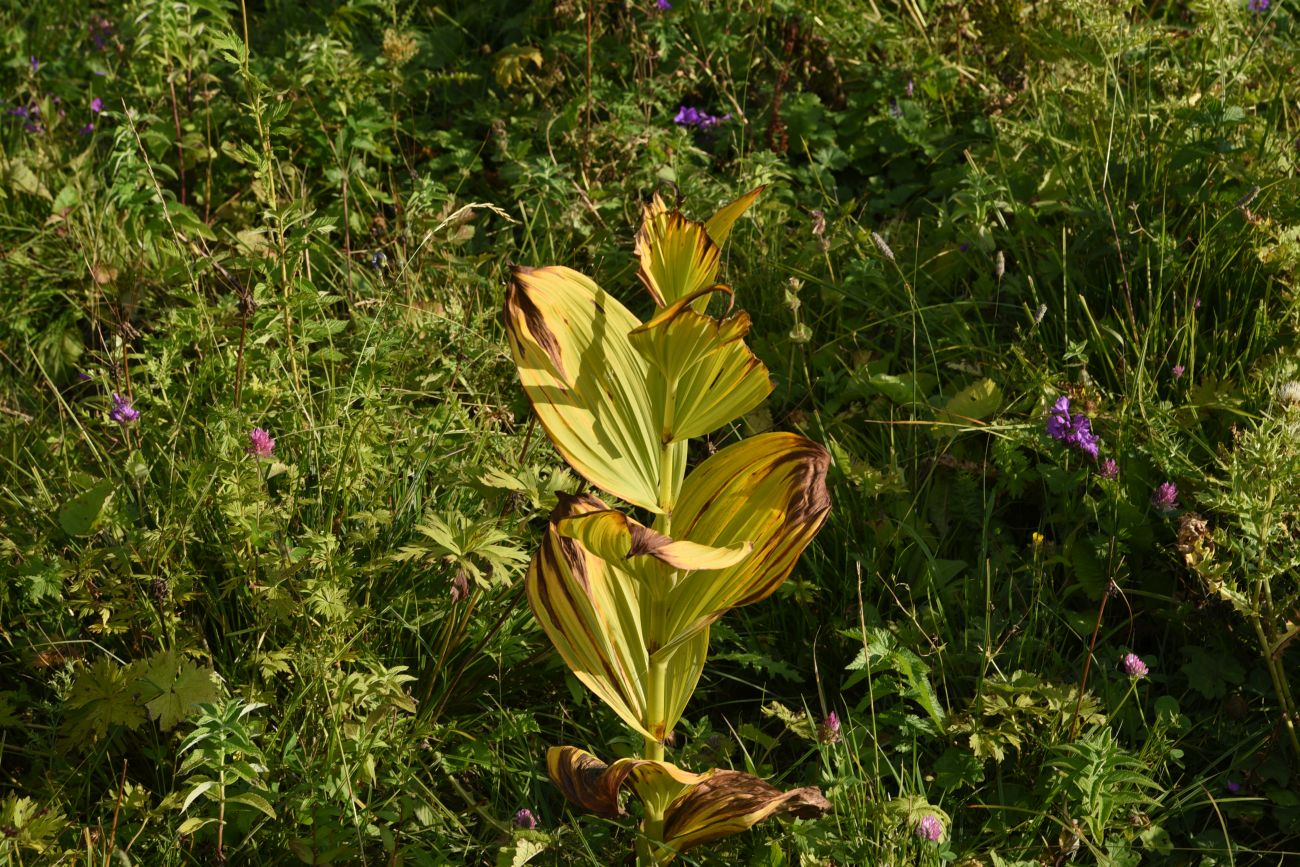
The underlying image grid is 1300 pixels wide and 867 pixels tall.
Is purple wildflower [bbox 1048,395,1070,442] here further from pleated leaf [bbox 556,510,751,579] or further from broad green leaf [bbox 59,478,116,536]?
broad green leaf [bbox 59,478,116,536]

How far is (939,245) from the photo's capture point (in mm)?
2854

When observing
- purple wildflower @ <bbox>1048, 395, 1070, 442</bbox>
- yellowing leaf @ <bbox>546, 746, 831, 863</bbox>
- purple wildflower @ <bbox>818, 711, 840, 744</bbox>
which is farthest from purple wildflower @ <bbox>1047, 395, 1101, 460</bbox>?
yellowing leaf @ <bbox>546, 746, 831, 863</bbox>

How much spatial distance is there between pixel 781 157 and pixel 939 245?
23.8 inches

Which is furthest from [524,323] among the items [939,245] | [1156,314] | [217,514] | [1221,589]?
[939,245]

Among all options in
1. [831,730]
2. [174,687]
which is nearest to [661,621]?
[831,730]

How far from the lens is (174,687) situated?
5.85ft

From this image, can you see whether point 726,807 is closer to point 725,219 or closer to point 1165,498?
point 725,219

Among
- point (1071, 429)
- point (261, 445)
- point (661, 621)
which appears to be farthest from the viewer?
point (1071, 429)

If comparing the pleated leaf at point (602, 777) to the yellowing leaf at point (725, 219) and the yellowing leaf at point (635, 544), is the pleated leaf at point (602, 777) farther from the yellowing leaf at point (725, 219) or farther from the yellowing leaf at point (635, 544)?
the yellowing leaf at point (725, 219)

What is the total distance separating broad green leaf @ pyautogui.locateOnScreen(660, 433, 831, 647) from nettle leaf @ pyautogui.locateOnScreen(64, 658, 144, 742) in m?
0.84

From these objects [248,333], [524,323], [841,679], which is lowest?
[841,679]

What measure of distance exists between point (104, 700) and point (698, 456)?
1.14 meters

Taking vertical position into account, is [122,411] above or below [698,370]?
below

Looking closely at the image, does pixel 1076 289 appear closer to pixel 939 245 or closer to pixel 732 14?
pixel 939 245
